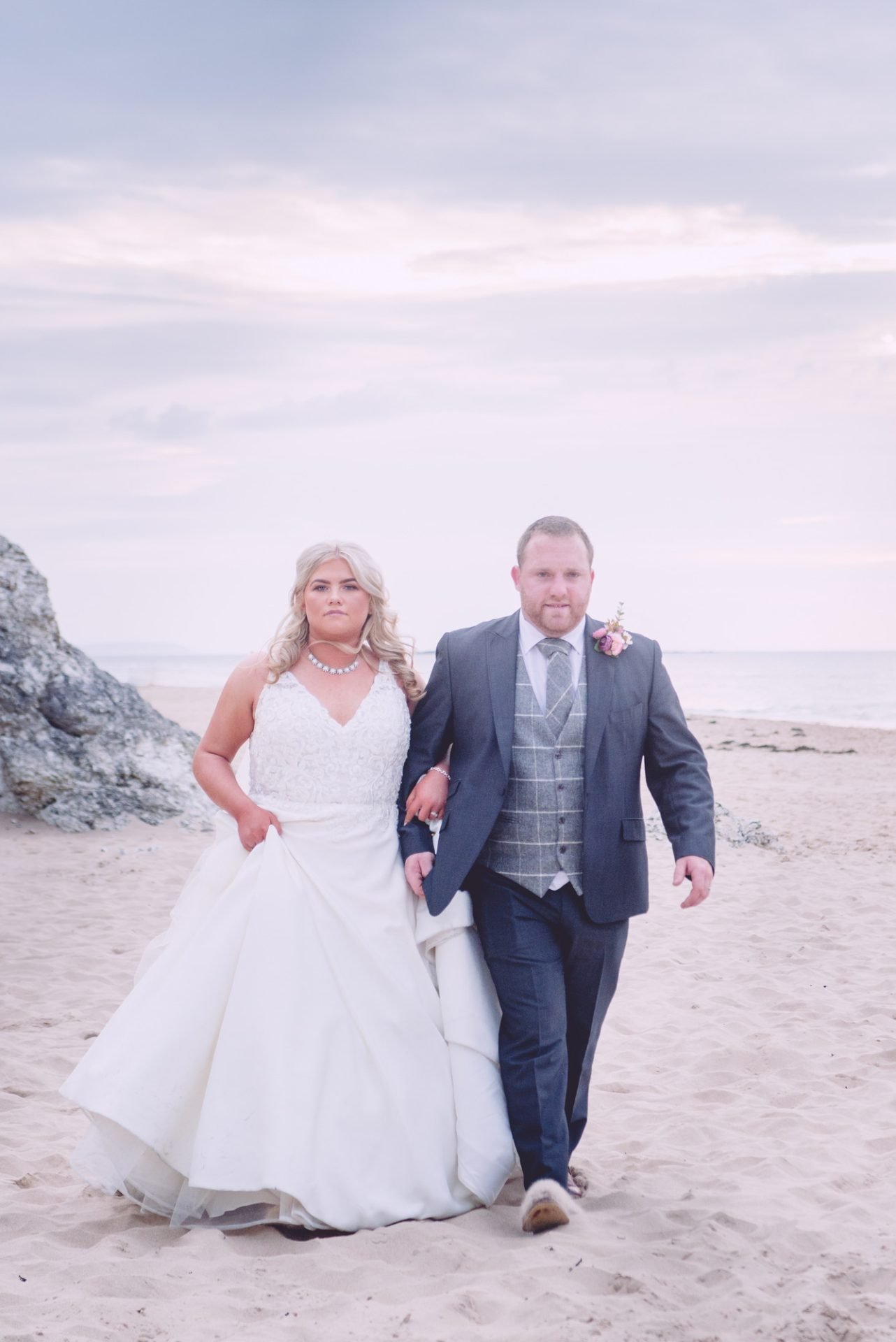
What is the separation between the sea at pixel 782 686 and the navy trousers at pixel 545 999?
2.99ft

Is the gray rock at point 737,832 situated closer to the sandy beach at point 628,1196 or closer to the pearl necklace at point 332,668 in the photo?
the sandy beach at point 628,1196

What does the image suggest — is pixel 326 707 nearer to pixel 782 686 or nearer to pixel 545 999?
pixel 545 999

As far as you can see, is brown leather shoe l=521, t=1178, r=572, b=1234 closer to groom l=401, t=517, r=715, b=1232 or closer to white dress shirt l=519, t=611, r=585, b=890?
groom l=401, t=517, r=715, b=1232

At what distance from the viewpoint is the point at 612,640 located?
4.05 m

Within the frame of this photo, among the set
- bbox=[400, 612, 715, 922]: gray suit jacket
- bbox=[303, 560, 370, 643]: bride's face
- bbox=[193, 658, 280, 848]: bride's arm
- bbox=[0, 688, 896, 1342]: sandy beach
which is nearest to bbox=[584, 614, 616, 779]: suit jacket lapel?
bbox=[400, 612, 715, 922]: gray suit jacket

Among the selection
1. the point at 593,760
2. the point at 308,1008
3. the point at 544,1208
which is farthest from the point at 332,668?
the point at 544,1208

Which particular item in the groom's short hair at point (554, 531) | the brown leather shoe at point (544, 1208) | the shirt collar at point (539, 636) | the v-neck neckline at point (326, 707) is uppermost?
the groom's short hair at point (554, 531)

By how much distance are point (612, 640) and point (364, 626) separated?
2.90 ft

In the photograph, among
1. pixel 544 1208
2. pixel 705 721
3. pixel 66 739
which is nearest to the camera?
pixel 544 1208

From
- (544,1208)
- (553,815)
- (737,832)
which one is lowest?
(737,832)

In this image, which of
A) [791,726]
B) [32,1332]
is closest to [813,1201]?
[32,1332]

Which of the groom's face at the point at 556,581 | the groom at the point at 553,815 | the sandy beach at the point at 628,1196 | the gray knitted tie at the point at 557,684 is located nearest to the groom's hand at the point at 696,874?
the groom at the point at 553,815

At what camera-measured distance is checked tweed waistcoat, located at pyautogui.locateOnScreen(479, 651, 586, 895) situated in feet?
12.9

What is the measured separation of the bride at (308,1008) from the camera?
361 cm
